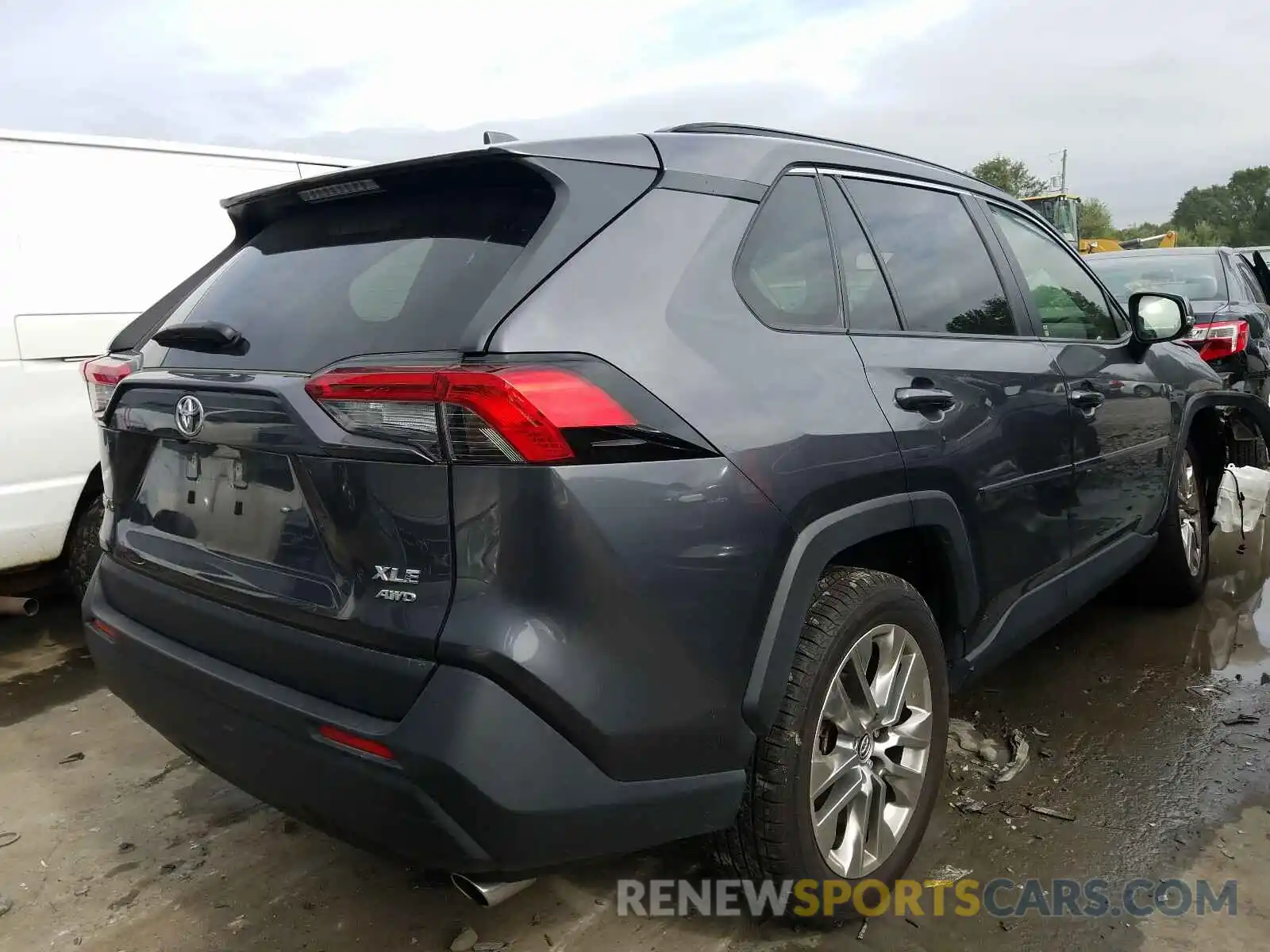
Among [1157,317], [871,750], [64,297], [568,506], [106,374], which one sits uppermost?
[64,297]

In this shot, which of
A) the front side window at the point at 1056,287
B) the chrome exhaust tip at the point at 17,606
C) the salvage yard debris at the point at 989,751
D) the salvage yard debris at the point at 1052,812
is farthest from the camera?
the chrome exhaust tip at the point at 17,606

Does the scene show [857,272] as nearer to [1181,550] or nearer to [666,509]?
[666,509]

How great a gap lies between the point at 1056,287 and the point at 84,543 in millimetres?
3953

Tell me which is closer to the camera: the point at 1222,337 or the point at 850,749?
the point at 850,749

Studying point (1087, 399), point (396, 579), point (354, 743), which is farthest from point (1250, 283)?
point (354, 743)

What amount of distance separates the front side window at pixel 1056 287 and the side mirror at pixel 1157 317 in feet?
0.39

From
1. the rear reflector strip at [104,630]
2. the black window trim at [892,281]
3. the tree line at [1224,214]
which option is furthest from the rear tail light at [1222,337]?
the tree line at [1224,214]

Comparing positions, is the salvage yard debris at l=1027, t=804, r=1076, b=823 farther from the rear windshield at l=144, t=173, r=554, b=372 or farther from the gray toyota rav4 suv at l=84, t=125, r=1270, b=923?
the rear windshield at l=144, t=173, r=554, b=372

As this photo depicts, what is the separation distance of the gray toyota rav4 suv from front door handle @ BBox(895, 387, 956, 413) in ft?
0.04

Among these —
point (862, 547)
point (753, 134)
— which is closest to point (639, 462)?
point (862, 547)

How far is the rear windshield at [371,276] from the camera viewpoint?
1766mm

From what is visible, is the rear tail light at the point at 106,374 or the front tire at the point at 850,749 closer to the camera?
the front tire at the point at 850,749

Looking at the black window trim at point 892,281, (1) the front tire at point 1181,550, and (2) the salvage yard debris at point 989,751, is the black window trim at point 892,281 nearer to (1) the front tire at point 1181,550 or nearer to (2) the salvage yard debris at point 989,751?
(2) the salvage yard debris at point 989,751

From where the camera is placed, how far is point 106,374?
2.41m
